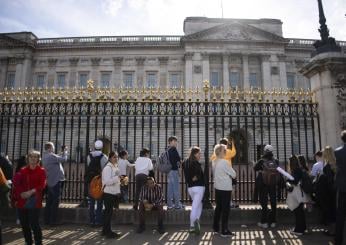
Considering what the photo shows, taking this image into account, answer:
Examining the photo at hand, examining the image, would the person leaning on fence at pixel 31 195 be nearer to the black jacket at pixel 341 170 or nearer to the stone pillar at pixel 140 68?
the black jacket at pixel 341 170

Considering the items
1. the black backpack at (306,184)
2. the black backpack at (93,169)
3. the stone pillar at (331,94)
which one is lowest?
the black backpack at (306,184)

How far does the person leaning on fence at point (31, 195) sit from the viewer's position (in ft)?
17.0

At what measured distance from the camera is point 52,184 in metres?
7.31

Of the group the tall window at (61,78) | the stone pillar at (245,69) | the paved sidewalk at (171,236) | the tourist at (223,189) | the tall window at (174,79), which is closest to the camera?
the paved sidewalk at (171,236)

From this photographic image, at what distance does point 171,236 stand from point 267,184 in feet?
7.63

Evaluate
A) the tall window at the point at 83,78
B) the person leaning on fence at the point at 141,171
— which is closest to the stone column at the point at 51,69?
the tall window at the point at 83,78

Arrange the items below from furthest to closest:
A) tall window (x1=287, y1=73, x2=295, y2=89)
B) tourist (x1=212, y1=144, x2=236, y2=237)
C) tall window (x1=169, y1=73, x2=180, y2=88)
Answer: tall window (x1=169, y1=73, x2=180, y2=88) < tall window (x1=287, y1=73, x2=295, y2=89) < tourist (x1=212, y1=144, x2=236, y2=237)

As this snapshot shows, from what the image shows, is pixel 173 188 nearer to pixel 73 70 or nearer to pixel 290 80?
pixel 290 80

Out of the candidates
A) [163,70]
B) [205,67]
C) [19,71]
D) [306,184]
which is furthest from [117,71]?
[306,184]

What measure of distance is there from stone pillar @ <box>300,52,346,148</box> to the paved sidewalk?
2.50 metres

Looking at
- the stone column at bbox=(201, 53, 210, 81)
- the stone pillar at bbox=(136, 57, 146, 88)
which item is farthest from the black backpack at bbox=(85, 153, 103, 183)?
the stone pillar at bbox=(136, 57, 146, 88)

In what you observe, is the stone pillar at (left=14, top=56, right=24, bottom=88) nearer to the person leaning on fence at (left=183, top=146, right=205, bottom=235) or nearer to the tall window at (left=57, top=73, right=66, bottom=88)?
the tall window at (left=57, top=73, right=66, bottom=88)

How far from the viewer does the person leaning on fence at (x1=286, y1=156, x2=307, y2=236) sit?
630cm

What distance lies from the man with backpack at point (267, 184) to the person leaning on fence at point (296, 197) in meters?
0.39
